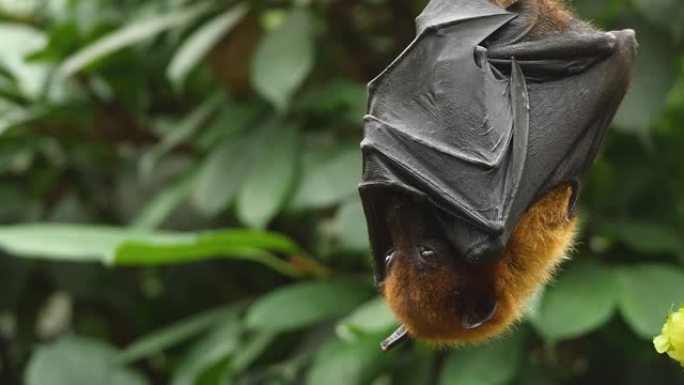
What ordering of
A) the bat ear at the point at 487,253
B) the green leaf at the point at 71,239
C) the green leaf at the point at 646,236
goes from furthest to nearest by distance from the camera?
the green leaf at the point at 646,236 < the green leaf at the point at 71,239 < the bat ear at the point at 487,253

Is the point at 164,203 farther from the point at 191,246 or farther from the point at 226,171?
the point at 191,246

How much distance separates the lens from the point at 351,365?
2055mm

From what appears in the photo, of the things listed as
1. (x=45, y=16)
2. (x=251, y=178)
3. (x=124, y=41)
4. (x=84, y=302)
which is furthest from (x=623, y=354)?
(x=45, y=16)

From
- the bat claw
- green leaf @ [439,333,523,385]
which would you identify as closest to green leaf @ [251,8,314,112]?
green leaf @ [439,333,523,385]

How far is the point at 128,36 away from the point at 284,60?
1.16 feet

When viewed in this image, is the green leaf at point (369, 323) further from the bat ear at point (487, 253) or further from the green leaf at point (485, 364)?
the bat ear at point (487, 253)

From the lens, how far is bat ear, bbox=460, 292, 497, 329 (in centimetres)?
118

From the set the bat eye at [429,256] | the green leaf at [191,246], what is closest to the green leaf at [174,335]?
the green leaf at [191,246]

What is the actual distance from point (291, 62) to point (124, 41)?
Result: 0.37 metres

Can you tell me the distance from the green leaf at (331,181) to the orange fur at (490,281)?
91 centimetres

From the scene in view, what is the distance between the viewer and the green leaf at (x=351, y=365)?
6.72 ft

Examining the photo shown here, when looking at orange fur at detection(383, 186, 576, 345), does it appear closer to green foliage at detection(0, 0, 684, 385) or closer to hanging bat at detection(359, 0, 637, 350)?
hanging bat at detection(359, 0, 637, 350)

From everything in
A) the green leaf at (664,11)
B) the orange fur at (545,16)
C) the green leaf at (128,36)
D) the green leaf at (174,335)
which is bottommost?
the green leaf at (174,335)

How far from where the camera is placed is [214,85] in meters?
2.89
